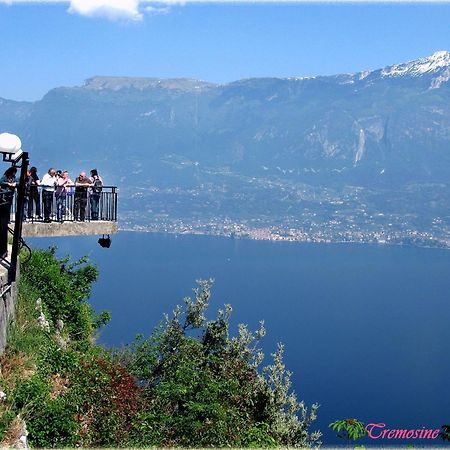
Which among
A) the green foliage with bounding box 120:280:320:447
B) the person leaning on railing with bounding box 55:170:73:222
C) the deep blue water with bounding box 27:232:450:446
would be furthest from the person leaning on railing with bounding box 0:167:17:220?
the deep blue water with bounding box 27:232:450:446

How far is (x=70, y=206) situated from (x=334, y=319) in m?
101

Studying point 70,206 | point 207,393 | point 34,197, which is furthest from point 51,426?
point 70,206

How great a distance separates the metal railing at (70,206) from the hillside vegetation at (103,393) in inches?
41.2

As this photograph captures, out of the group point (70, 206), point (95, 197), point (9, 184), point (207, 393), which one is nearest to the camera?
point (9, 184)

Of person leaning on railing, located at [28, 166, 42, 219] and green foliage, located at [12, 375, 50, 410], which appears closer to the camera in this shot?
green foliage, located at [12, 375, 50, 410]

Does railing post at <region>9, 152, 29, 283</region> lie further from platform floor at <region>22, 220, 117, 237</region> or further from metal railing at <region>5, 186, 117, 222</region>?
metal railing at <region>5, 186, 117, 222</region>

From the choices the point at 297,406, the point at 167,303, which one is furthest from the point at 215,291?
the point at 297,406

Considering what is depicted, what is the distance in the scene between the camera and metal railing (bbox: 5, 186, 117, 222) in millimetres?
17234

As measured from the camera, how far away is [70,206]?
61.3 ft

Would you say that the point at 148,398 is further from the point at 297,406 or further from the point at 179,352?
the point at 297,406

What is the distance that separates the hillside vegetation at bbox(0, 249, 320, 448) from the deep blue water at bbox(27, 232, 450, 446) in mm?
26604

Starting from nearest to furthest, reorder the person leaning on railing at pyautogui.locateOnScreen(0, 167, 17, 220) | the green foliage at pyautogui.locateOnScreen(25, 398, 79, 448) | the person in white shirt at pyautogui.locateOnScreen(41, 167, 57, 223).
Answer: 1. the green foliage at pyautogui.locateOnScreen(25, 398, 79, 448)
2. the person leaning on railing at pyautogui.locateOnScreen(0, 167, 17, 220)
3. the person in white shirt at pyautogui.locateOnScreen(41, 167, 57, 223)

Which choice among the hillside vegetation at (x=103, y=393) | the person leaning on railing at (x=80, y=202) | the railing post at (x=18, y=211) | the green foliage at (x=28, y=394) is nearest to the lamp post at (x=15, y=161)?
the railing post at (x=18, y=211)

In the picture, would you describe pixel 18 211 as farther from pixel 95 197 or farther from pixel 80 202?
pixel 95 197
